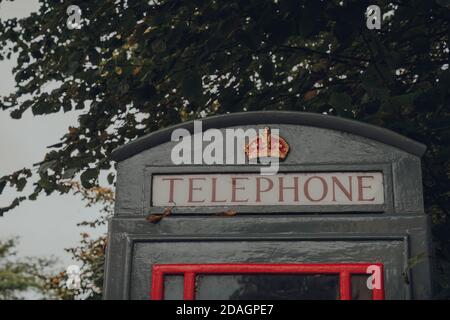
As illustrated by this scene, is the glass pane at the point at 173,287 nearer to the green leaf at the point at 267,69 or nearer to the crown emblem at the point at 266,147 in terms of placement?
the crown emblem at the point at 266,147

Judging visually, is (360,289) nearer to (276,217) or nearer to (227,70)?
(276,217)

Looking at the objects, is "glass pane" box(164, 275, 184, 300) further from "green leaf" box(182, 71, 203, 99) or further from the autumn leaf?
"green leaf" box(182, 71, 203, 99)

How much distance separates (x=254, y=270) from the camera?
9.64ft

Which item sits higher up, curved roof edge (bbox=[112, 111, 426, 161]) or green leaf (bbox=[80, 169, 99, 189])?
green leaf (bbox=[80, 169, 99, 189])

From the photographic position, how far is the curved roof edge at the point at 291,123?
312 cm

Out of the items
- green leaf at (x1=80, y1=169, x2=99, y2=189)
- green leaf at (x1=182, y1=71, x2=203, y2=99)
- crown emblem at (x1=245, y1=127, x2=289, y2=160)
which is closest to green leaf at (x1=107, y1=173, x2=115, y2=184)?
green leaf at (x1=80, y1=169, x2=99, y2=189)

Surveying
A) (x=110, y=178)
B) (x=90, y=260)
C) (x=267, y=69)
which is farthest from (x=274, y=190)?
(x=90, y=260)

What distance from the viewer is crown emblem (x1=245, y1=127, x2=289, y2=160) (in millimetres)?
3123

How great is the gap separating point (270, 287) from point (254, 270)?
0.09 meters

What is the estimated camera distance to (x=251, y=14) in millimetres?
5121

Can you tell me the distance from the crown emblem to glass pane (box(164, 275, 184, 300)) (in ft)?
1.96

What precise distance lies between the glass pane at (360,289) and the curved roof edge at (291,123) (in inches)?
23.5

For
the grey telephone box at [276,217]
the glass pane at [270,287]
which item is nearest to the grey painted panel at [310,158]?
the grey telephone box at [276,217]

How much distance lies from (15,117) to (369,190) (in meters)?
3.82
